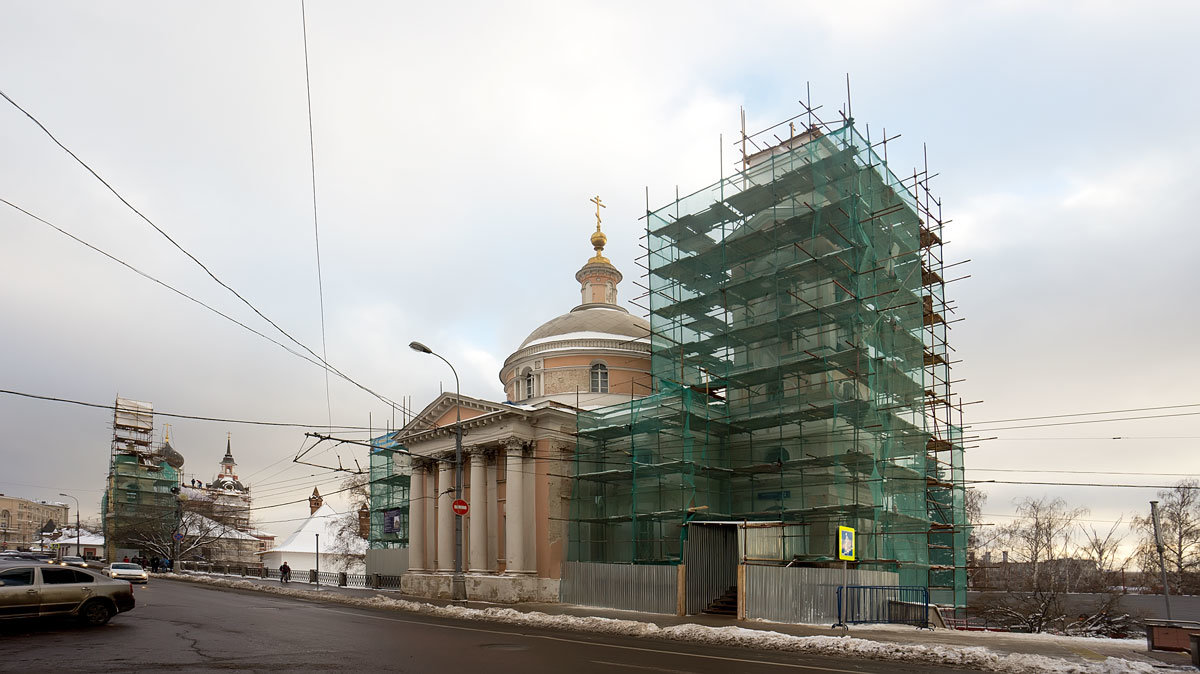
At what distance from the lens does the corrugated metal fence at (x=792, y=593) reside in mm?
24000

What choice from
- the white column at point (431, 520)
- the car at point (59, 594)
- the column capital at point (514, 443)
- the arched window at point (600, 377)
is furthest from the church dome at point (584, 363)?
the car at point (59, 594)

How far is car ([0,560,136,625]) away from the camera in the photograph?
732 inches

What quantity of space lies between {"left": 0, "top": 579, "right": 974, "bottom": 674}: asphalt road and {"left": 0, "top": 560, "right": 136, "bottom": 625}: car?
0.42m

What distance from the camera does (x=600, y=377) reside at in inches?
1807

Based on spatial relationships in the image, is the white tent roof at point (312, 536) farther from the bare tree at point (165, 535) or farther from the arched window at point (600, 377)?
the arched window at point (600, 377)

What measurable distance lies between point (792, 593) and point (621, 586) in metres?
7.81

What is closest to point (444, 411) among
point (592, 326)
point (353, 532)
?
point (592, 326)

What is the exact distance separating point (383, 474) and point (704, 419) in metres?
26.4

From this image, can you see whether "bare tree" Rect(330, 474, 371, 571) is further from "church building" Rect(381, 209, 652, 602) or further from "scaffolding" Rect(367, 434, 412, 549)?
"church building" Rect(381, 209, 652, 602)

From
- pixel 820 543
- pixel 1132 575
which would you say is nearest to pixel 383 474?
pixel 820 543

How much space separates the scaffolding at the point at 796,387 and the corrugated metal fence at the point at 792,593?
4322 millimetres

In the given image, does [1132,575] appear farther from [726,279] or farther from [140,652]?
[140,652]

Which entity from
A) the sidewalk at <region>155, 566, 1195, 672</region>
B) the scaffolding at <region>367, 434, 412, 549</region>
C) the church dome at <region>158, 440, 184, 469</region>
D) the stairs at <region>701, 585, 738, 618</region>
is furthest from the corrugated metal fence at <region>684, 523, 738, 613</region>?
the church dome at <region>158, 440, 184, 469</region>

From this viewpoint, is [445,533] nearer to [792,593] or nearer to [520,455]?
[520,455]
